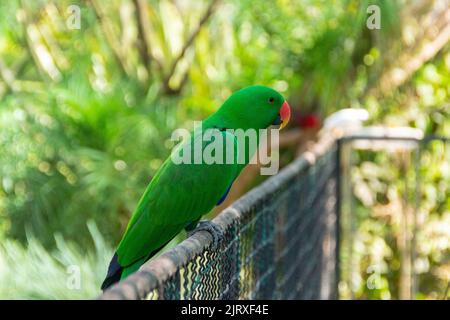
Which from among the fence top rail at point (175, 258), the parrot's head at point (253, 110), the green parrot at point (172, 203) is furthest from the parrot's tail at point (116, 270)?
the parrot's head at point (253, 110)

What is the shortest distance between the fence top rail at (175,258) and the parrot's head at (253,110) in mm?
131

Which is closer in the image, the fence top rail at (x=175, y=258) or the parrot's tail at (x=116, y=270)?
the fence top rail at (x=175, y=258)

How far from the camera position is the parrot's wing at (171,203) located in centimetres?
135

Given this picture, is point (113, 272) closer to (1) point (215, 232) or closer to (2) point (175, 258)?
(1) point (215, 232)

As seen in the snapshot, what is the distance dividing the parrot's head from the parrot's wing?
161 millimetres

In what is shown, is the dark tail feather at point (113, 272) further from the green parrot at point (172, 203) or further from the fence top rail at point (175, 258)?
the fence top rail at point (175, 258)

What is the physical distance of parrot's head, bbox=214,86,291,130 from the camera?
1617 mm

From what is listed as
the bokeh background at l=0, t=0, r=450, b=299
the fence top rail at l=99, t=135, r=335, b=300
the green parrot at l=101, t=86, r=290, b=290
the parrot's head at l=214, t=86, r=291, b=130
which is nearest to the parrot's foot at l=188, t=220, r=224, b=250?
the fence top rail at l=99, t=135, r=335, b=300

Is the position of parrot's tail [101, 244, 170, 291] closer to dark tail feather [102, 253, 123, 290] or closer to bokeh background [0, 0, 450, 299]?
dark tail feather [102, 253, 123, 290]

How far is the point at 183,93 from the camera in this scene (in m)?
4.41
